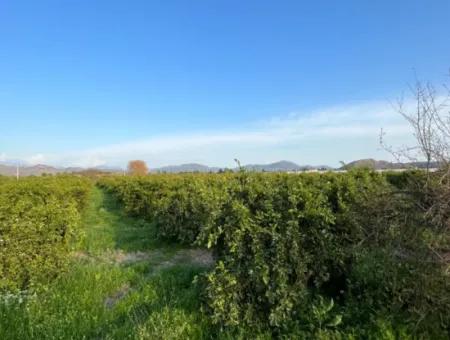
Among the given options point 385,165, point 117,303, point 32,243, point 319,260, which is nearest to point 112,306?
point 117,303

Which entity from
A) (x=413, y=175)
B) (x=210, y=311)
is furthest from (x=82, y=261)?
(x=413, y=175)

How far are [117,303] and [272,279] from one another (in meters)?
1.93

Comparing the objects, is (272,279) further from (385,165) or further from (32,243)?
(32,243)

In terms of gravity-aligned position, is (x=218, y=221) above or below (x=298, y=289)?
above

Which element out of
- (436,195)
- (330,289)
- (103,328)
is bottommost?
(103,328)

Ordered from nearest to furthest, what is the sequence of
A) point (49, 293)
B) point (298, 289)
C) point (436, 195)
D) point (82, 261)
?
point (436, 195) < point (298, 289) < point (49, 293) < point (82, 261)

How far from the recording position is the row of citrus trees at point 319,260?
329 centimetres

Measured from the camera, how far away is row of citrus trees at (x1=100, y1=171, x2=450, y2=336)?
329 cm

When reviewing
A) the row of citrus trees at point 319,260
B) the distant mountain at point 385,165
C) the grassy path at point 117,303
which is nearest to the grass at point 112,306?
the grassy path at point 117,303

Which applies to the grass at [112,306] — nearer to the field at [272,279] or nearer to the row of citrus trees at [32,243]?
the field at [272,279]

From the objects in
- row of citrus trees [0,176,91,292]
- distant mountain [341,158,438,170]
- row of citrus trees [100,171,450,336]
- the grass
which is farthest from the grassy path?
distant mountain [341,158,438,170]

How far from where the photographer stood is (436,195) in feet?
10.3

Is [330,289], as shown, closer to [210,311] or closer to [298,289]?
[298,289]

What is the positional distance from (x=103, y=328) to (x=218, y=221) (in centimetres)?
158
